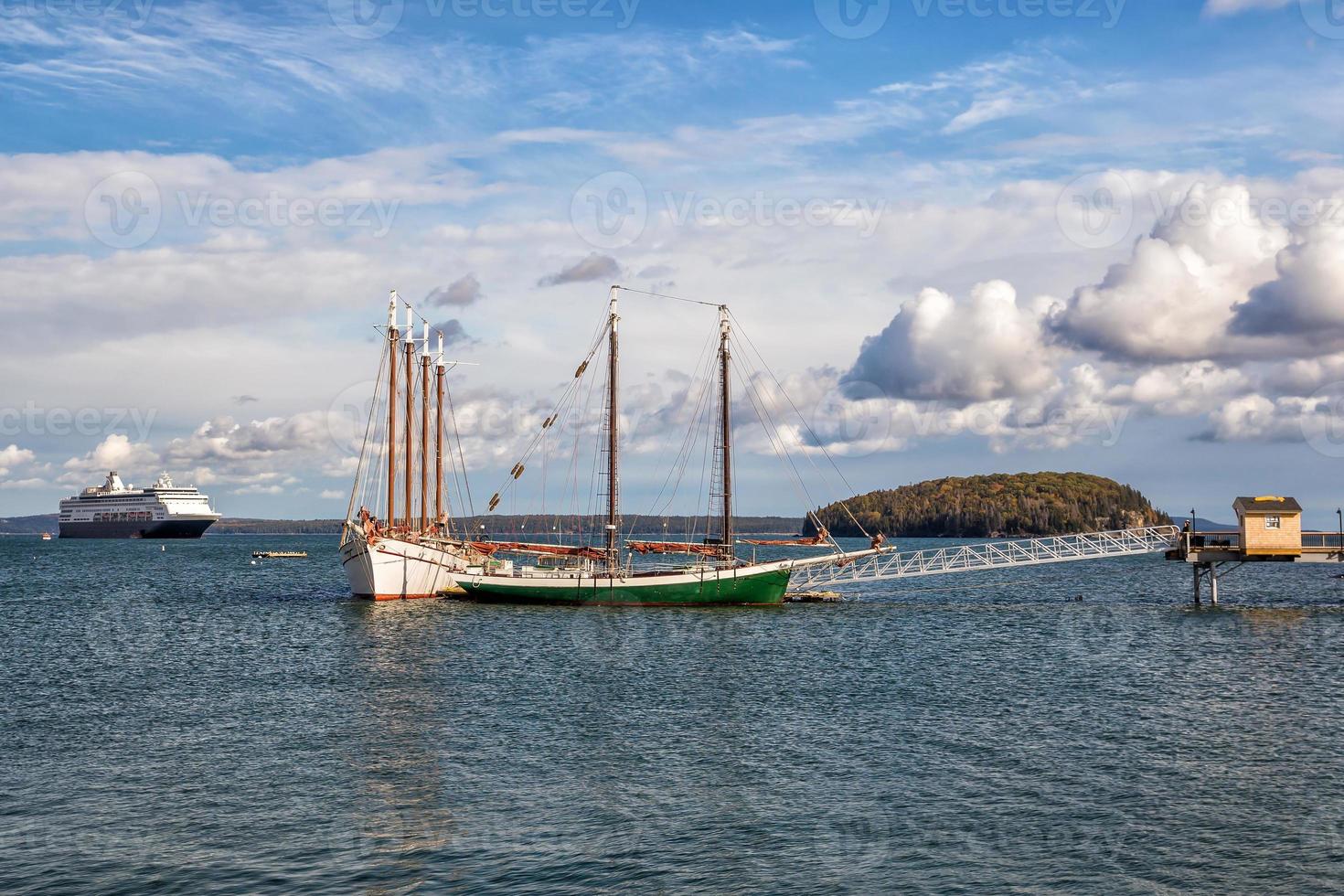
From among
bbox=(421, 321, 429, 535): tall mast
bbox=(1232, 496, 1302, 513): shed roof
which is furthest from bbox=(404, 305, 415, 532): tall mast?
bbox=(1232, 496, 1302, 513): shed roof

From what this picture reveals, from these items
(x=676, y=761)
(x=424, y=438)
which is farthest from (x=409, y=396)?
(x=676, y=761)

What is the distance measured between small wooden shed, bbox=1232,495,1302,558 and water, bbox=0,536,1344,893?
996 centimetres

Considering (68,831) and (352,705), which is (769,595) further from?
(68,831)

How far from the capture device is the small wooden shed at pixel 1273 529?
236ft

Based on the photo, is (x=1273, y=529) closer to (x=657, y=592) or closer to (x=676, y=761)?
(x=657, y=592)

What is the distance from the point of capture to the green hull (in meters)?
75.9

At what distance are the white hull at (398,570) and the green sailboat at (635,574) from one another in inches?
122

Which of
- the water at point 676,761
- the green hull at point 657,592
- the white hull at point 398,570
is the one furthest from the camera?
the white hull at point 398,570

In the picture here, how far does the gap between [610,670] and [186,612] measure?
149ft

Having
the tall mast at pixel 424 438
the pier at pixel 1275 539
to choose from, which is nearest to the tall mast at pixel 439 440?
the tall mast at pixel 424 438

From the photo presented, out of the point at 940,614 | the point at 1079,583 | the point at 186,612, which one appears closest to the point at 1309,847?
the point at 940,614

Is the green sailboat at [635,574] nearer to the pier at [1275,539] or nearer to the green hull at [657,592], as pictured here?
the green hull at [657,592]

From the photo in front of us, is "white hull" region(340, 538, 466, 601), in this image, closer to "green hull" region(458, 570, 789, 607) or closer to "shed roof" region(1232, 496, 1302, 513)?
"green hull" region(458, 570, 789, 607)

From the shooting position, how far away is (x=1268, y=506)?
72562 millimetres
